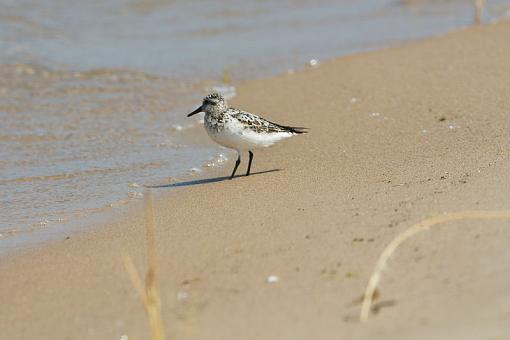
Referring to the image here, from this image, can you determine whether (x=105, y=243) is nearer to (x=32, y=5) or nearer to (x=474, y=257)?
(x=474, y=257)

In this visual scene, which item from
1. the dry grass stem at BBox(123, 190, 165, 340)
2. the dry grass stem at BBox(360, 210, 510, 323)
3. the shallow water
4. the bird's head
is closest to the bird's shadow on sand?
the shallow water

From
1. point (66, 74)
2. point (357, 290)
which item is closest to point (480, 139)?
point (357, 290)

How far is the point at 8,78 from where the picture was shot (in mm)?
12938

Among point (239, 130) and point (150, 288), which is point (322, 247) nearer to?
point (150, 288)

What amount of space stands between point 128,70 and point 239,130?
5.73 m

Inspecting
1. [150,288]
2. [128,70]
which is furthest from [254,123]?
[128,70]

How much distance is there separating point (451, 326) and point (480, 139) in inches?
155

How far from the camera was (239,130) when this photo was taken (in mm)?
7980

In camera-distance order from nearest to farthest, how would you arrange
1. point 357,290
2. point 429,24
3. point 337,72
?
point 357,290 < point 337,72 < point 429,24

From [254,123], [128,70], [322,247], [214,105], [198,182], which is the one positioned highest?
[214,105]

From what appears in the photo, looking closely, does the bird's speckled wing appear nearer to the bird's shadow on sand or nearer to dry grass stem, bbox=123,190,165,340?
the bird's shadow on sand

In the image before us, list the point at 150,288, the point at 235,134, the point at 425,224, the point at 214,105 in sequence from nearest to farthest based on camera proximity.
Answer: the point at 150,288, the point at 425,224, the point at 235,134, the point at 214,105

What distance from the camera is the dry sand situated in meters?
4.31

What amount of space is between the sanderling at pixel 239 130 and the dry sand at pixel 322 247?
0.31 m
